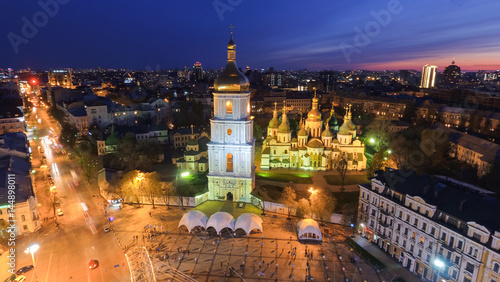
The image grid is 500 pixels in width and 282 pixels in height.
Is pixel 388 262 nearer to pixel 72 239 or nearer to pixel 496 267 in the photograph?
Result: pixel 496 267

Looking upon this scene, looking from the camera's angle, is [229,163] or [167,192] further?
[229,163]

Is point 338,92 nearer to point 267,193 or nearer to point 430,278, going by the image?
point 267,193

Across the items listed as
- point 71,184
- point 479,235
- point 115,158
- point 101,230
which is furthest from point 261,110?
point 479,235

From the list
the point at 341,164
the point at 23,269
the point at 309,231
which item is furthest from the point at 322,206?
the point at 23,269

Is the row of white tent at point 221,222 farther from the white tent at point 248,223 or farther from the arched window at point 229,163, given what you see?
the arched window at point 229,163

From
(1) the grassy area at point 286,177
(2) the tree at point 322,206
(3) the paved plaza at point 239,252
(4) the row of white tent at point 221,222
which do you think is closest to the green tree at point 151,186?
(3) the paved plaza at point 239,252
